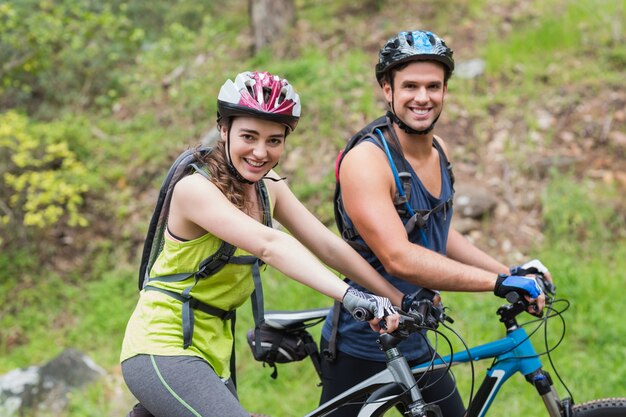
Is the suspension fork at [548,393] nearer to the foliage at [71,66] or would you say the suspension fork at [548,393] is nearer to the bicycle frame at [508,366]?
the bicycle frame at [508,366]

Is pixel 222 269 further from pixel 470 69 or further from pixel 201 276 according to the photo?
pixel 470 69

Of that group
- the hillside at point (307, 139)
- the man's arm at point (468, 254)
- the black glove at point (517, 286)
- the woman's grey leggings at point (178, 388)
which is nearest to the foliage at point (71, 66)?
the hillside at point (307, 139)

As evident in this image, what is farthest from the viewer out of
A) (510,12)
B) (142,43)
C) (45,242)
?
(142,43)

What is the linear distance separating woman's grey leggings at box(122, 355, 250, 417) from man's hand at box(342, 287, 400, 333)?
0.61m

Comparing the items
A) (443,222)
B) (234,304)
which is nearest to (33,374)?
(234,304)

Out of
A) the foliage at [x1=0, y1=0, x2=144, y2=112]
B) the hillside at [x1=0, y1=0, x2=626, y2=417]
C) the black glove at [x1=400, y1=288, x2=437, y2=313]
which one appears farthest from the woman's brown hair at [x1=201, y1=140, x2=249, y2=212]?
the foliage at [x1=0, y1=0, x2=144, y2=112]

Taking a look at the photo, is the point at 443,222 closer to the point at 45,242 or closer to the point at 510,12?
the point at 45,242

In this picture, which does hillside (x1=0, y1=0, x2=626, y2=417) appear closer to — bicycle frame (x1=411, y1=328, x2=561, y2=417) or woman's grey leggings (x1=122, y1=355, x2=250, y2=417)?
bicycle frame (x1=411, y1=328, x2=561, y2=417)

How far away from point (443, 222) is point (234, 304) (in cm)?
97

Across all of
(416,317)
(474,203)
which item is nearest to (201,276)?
(416,317)

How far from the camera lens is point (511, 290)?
286 cm

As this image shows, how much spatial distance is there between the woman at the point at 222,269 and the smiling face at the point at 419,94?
483mm

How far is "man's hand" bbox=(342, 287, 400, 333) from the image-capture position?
2.52 metres

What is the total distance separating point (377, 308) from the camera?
252 centimetres
